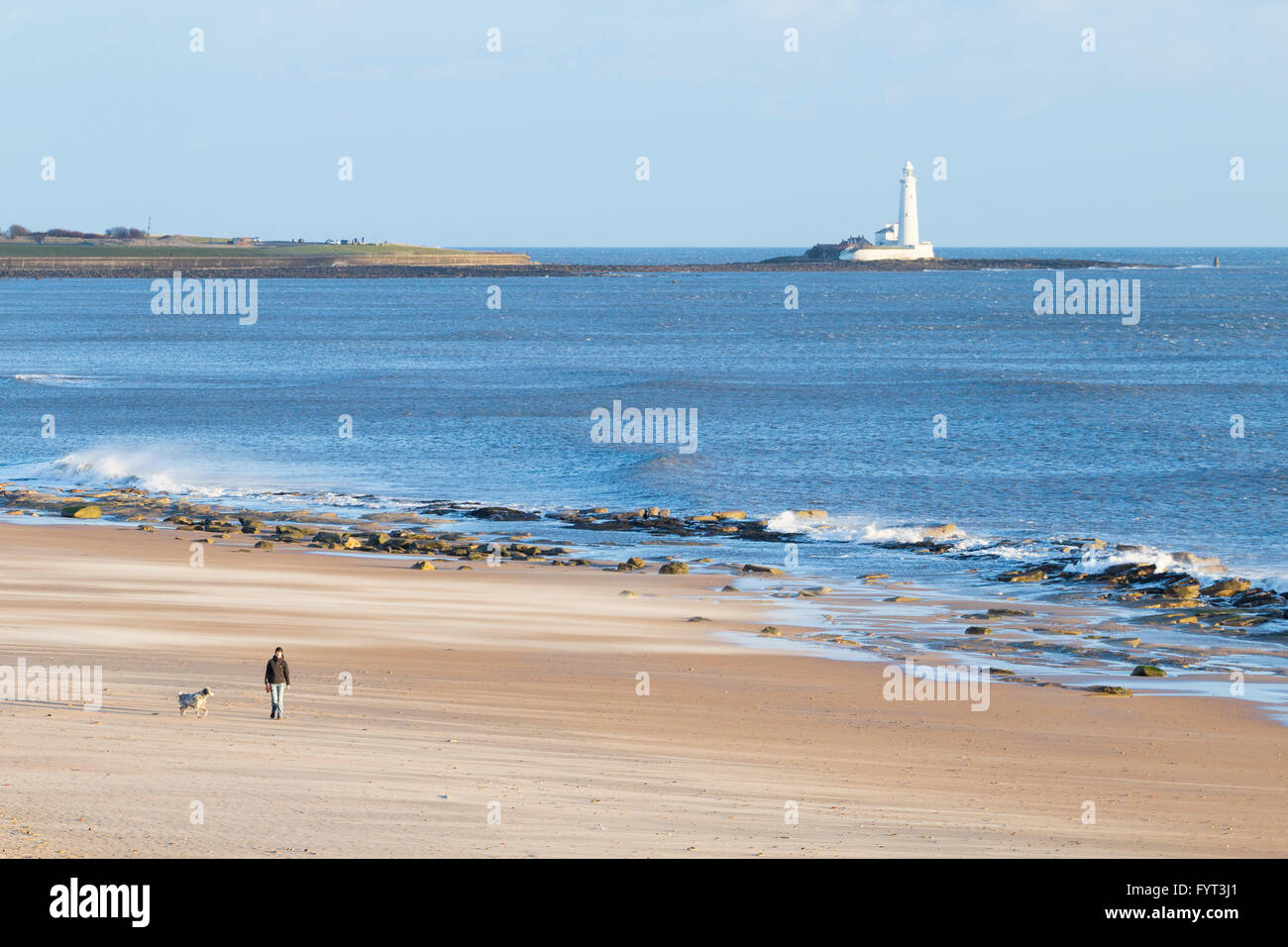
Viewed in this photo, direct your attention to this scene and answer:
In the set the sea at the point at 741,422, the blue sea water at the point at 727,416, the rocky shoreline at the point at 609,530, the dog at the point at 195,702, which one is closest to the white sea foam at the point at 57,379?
the blue sea water at the point at 727,416

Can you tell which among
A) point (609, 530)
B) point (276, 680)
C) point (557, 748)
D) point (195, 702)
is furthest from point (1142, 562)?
point (195, 702)

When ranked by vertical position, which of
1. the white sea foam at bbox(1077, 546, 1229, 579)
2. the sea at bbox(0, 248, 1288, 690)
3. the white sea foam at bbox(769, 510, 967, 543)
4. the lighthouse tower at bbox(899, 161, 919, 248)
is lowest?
the white sea foam at bbox(1077, 546, 1229, 579)

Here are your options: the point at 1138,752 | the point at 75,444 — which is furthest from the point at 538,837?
the point at 75,444

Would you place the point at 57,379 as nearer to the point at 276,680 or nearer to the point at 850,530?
the point at 850,530

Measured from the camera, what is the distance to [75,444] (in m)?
46.3

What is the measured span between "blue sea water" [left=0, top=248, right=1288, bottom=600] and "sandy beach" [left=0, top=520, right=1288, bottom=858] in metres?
9.91

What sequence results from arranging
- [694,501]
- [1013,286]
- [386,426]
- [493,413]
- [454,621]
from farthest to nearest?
[1013,286] → [493,413] → [386,426] → [694,501] → [454,621]

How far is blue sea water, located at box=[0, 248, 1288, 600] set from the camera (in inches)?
1383

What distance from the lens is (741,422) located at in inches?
2082

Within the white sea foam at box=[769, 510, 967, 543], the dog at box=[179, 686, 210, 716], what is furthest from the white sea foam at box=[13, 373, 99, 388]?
the dog at box=[179, 686, 210, 716]

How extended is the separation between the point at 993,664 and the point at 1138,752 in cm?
416

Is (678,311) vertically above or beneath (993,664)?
above

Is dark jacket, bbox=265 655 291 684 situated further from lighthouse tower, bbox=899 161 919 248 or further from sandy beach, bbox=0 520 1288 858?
lighthouse tower, bbox=899 161 919 248

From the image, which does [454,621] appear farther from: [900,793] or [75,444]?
[75,444]
